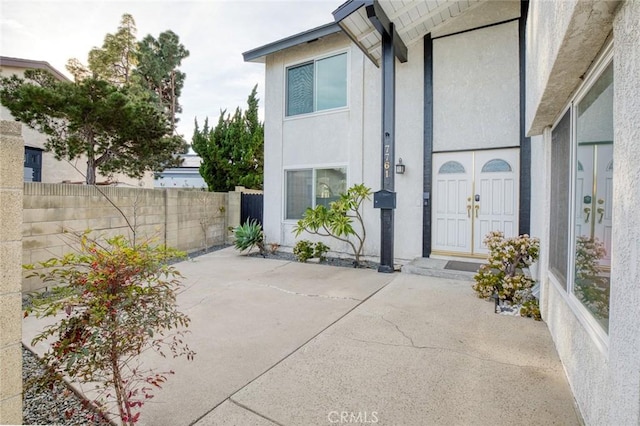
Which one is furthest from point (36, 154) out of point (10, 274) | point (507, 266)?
point (507, 266)

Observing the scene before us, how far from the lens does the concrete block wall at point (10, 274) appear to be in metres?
1.46

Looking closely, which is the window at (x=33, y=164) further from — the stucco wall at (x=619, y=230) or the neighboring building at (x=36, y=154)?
the stucco wall at (x=619, y=230)

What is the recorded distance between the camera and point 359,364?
2.71m

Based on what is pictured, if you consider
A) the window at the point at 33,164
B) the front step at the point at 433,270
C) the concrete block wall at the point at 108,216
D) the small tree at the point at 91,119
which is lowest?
the front step at the point at 433,270

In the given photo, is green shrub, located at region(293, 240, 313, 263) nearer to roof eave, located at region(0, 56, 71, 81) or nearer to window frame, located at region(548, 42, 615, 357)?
window frame, located at region(548, 42, 615, 357)

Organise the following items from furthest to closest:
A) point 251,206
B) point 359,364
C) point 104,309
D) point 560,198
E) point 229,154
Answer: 1. point 229,154
2. point 251,206
3. point 560,198
4. point 359,364
5. point 104,309

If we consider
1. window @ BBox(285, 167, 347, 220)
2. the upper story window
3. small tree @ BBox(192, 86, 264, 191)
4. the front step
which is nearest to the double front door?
the front step

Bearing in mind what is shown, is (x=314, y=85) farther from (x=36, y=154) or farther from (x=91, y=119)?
(x=36, y=154)

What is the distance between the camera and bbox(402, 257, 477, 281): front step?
548 cm

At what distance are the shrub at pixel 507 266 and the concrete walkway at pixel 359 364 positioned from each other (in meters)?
0.26

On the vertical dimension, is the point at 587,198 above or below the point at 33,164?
below

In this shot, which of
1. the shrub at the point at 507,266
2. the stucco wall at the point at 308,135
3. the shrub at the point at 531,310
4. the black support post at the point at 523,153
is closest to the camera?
the shrub at the point at 531,310

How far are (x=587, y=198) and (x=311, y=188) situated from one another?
20.6ft

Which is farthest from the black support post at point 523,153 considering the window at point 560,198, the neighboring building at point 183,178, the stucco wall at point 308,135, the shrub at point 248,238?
the neighboring building at point 183,178
